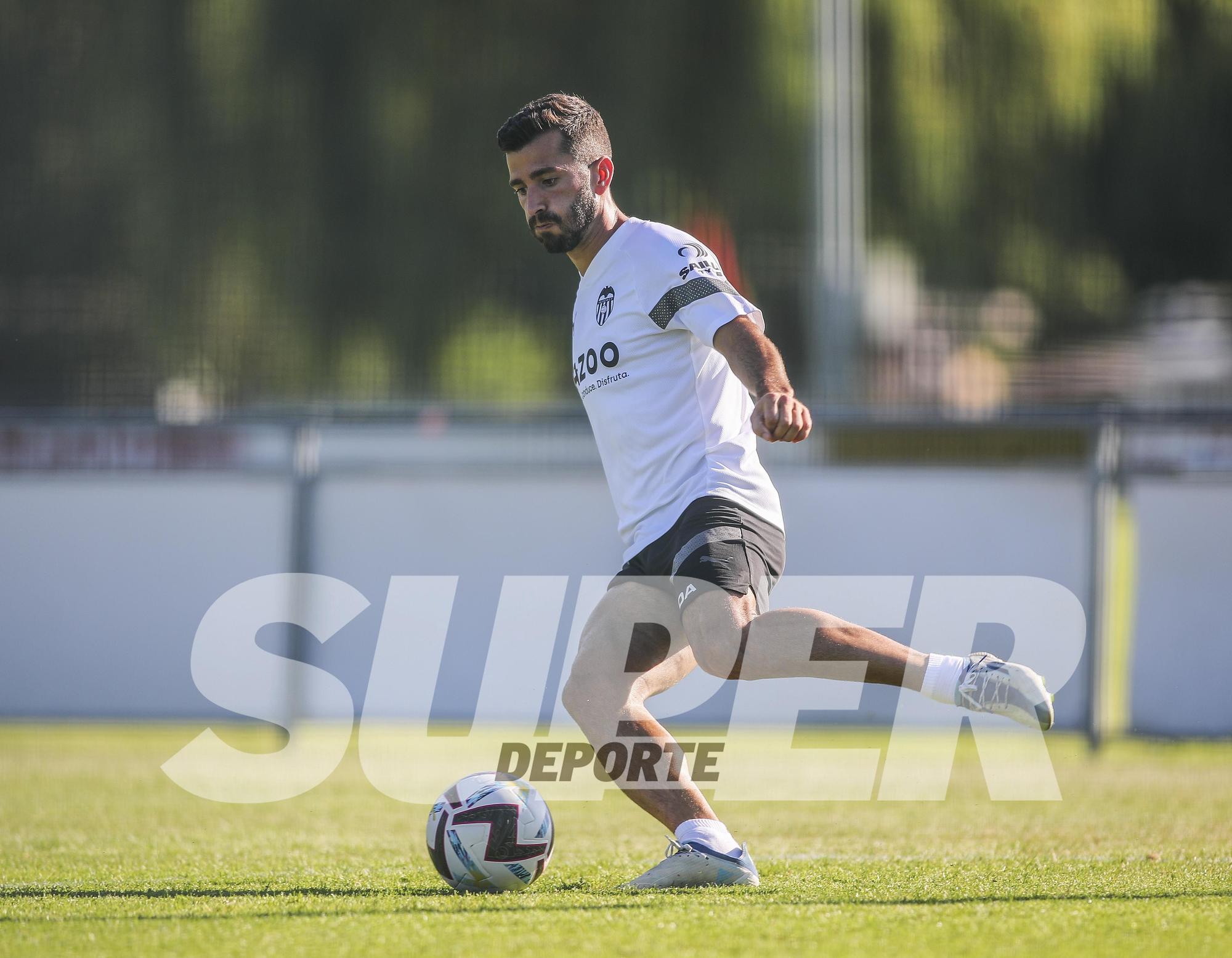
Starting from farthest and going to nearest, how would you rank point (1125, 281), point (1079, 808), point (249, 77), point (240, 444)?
1. point (1125, 281)
2. point (249, 77)
3. point (240, 444)
4. point (1079, 808)

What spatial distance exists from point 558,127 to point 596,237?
1.19 ft

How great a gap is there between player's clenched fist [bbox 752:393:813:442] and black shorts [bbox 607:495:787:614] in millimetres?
407

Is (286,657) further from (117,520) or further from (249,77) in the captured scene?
(249,77)

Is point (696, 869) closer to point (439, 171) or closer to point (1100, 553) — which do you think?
point (1100, 553)

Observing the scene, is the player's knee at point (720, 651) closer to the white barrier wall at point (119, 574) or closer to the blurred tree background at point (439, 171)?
the white barrier wall at point (119, 574)

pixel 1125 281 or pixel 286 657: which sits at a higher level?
pixel 1125 281

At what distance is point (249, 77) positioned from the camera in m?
19.5

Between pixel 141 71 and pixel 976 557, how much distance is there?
14687 millimetres

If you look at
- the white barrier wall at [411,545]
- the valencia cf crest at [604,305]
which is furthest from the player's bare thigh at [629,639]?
the white barrier wall at [411,545]

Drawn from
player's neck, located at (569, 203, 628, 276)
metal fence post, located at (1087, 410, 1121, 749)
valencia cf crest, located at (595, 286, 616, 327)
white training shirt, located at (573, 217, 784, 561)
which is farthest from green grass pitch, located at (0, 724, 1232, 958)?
player's neck, located at (569, 203, 628, 276)

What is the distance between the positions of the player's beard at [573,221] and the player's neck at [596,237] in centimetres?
2

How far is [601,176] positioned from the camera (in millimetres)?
4812

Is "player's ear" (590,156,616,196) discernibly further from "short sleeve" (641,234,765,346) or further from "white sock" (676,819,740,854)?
"white sock" (676,819,740,854)

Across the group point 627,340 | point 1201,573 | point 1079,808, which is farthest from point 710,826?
point 1201,573
